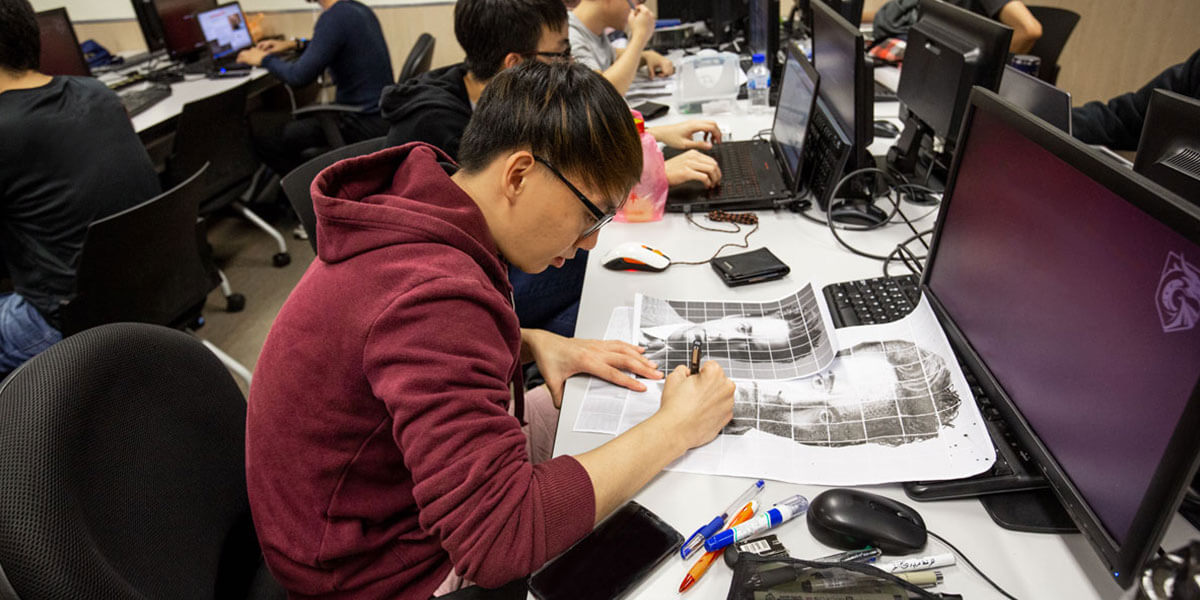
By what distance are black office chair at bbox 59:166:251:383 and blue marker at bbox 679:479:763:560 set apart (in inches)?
56.4

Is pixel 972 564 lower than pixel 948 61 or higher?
lower

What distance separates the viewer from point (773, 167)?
1.72m

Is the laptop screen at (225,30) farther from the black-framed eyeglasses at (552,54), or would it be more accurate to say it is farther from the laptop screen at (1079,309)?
the laptop screen at (1079,309)

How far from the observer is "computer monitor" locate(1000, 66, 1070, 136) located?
122 cm

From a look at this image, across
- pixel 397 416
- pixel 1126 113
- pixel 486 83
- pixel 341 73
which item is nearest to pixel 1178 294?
pixel 397 416

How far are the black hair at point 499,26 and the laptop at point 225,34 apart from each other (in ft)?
7.82

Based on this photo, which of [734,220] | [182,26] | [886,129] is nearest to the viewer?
[734,220]

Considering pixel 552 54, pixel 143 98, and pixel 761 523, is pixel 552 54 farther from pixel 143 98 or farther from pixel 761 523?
pixel 143 98

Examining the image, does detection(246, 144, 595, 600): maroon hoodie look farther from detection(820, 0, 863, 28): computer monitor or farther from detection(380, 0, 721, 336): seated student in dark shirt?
detection(820, 0, 863, 28): computer monitor

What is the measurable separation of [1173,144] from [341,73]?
299cm

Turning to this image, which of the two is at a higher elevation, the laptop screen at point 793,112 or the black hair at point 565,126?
the black hair at point 565,126

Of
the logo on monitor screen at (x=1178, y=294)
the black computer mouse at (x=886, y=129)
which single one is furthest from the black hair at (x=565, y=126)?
the black computer mouse at (x=886, y=129)

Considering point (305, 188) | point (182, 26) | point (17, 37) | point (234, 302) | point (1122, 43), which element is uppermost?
point (17, 37)

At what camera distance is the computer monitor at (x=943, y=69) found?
1.24m
